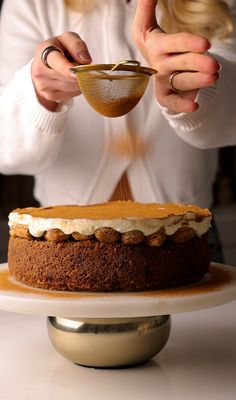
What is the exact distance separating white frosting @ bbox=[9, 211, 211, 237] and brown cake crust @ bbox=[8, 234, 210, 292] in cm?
2

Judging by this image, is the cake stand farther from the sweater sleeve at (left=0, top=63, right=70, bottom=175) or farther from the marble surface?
the sweater sleeve at (left=0, top=63, right=70, bottom=175)

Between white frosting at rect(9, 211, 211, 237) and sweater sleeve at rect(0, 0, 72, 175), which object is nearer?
white frosting at rect(9, 211, 211, 237)

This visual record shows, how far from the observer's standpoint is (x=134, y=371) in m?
0.91

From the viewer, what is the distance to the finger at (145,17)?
1.11 m

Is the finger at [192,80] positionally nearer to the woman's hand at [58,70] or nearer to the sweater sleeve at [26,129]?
the woman's hand at [58,70]

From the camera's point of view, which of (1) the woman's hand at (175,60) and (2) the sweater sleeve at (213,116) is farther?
(2) the sweater sleeve at (213,116)

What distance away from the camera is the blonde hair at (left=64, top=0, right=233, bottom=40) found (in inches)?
58.4

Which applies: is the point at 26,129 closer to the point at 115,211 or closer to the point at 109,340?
the point at 115,211

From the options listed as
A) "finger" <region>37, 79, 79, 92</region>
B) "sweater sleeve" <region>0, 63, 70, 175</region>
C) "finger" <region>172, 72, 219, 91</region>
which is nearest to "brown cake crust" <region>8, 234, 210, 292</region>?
"finger" <region>172, 72, 219, 91</region>

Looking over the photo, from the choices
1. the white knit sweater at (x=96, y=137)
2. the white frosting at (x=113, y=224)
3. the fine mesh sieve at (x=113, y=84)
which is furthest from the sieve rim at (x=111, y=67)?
the white knit sweater at (x=96, y=137)

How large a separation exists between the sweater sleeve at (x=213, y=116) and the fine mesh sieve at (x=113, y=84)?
245mm

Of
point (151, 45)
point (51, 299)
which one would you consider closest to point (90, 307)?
point (51, 299)

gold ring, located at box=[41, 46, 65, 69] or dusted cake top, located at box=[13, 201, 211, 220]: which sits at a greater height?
gold ring, located at box=[41, 46, 65, 69]

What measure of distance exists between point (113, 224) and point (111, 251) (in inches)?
1.4
